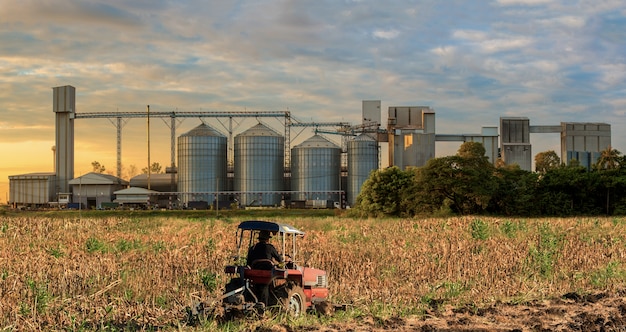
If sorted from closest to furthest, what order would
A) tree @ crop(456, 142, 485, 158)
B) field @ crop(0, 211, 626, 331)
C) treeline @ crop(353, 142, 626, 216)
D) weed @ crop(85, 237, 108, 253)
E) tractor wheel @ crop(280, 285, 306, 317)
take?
tractor wheel @ crop(280, 285, 306, 317) < field @ crop(0, 211, 626, 331) < weed @ crop(85, 237, 108, 253) < treeline @ crop(353, 142, 626, 216) < tree @ crop(456, 142, 485, 158)

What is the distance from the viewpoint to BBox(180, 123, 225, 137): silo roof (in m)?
113

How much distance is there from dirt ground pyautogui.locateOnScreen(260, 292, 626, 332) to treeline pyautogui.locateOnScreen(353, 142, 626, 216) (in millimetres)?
59192

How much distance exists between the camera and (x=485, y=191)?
76.2 m

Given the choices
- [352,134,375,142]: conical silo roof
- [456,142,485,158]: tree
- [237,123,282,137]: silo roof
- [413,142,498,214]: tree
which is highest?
[237,123,282,137]: silo roof

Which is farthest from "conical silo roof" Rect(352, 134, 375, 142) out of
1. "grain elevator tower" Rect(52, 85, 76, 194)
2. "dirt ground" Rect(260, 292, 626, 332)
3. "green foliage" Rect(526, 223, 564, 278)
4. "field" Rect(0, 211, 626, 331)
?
"dirt ground" Rect(260, 292, 626, 332)

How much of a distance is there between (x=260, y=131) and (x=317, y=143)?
993 centimetres

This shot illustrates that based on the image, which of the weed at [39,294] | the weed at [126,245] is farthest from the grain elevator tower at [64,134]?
the weed at [39,294]

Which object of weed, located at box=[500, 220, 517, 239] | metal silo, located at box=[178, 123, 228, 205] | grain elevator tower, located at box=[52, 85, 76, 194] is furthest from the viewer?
grain elevator tower, located at box=[52, 85, 76, 194]

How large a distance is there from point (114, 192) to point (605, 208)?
76730 mm

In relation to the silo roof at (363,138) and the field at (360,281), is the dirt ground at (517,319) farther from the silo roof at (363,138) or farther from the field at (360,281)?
the silo roof at (363,138)

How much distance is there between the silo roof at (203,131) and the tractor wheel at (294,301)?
100441 mm

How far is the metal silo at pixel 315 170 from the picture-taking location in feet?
364

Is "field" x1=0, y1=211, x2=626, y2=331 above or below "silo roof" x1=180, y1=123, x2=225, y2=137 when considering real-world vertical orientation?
below

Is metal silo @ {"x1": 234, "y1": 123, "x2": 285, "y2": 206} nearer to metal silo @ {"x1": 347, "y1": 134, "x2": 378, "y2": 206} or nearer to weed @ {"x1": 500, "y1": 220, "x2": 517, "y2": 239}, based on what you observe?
metal silo @ {"x1": 347, "y1": 134, "x2": 378, "y2": 206}
